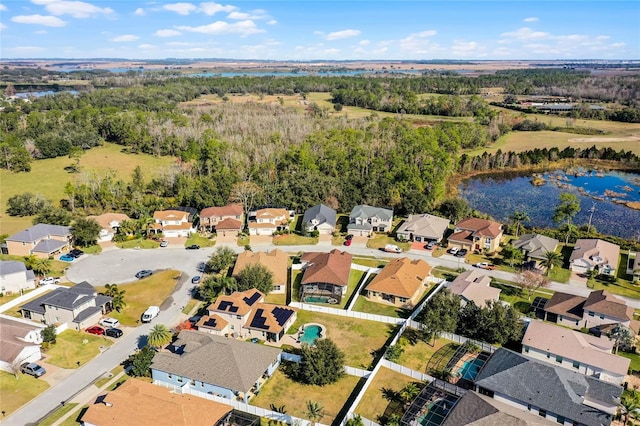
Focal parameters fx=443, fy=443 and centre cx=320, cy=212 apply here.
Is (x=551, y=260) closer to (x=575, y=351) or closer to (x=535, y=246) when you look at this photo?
(x=535, y=246)

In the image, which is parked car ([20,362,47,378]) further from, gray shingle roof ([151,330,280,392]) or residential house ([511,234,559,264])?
residential house ([511,234,559,264])

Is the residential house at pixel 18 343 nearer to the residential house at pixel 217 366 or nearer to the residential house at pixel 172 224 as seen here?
the residential house at pixel 217 366

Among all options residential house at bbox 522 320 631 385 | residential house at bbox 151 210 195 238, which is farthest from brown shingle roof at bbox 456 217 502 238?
residential house at bbox 151 210 195 238

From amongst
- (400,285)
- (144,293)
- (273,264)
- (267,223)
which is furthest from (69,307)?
(400,285)

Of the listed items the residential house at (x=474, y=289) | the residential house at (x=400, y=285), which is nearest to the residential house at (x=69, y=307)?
the residential house at (x=400, y=285)

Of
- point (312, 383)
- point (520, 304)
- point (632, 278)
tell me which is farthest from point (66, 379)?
point (632, 278)

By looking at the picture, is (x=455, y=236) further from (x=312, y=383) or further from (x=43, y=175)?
(x=43, y=175)
